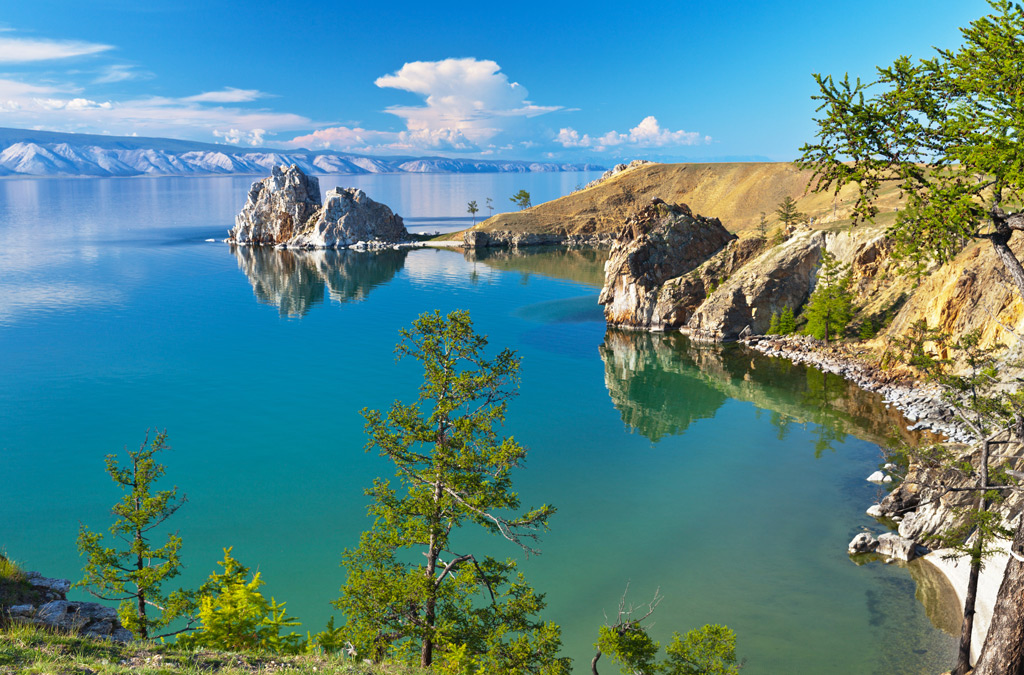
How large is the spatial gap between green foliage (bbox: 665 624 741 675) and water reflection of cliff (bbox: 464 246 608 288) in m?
99.0

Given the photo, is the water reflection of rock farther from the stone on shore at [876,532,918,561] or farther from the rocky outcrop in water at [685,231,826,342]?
the stone on shore at [876,532,918,561]

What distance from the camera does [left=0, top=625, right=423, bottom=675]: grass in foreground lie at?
14.8 meters

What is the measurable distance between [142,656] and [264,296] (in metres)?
98.5

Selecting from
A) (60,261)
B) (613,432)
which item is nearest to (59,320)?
(60,261)

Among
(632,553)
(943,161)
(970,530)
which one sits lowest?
(632,553)

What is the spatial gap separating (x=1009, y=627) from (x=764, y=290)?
207 ft

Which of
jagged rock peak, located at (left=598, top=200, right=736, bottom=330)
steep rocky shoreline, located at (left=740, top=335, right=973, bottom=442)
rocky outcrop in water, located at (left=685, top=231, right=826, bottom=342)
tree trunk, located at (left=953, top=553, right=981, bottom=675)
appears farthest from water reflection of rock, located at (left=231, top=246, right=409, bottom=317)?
tree trunk, located at (left=953, top=553, right=981, bottom=675)

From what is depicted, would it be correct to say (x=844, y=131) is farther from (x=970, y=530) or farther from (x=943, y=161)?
(x=970, y=530)

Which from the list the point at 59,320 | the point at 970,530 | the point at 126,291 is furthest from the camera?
the point at 126,291

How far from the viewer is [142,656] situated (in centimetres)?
1688

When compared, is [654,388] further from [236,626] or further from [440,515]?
[236,626]

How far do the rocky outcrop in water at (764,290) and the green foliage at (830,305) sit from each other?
410 cm

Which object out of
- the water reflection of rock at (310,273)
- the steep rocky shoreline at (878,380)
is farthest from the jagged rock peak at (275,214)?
the steep rocky shoreline at (878,380)

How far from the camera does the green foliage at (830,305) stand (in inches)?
2601
